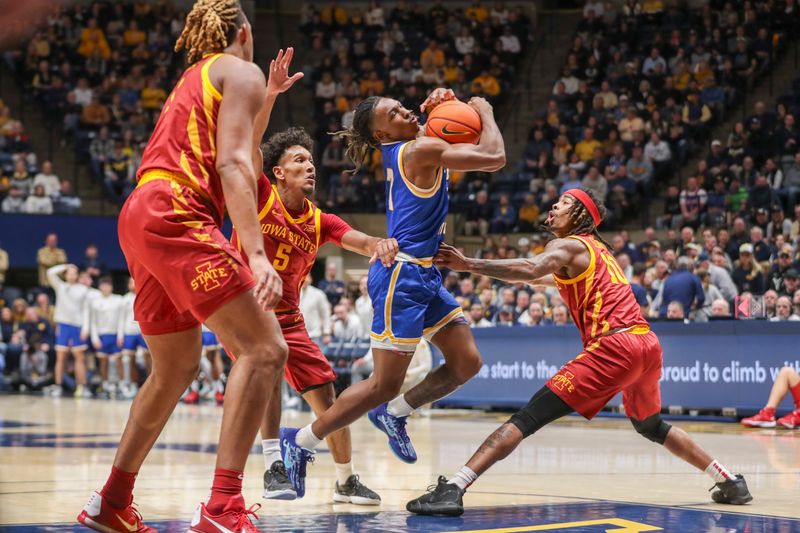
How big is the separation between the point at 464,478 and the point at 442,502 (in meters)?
0.23

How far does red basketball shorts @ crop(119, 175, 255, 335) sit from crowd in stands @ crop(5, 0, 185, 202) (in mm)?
19080

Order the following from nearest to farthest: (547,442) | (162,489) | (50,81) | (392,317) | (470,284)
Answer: (392,317) → (162,489) → (547,442) → (470,284) → (50,81)

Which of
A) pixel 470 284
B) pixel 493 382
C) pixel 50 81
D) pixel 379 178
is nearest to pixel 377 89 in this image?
pixel 379 178

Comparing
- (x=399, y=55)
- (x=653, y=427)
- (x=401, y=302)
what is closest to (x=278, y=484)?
(x=401, y=302)

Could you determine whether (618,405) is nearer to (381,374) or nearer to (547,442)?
(547,442)

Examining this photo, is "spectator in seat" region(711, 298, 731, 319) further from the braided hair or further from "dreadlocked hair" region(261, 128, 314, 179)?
"dreadlocked hair" region(261, 128, 314, 179)

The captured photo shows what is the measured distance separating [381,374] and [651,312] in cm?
923

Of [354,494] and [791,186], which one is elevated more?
[791,186]

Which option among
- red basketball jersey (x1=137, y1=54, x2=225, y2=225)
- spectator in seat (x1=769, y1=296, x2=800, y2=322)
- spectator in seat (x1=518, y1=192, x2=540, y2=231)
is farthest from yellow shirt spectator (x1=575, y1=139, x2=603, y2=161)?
red basketball jersey (x1=137, y1=54, x2=225, y2=225)

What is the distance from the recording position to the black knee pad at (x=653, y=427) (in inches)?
243

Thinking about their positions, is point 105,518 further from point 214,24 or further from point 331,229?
point 331,229

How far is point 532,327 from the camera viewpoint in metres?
14.5

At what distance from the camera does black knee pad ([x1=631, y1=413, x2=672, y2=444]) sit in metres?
6.16

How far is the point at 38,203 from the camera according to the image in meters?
21.5
